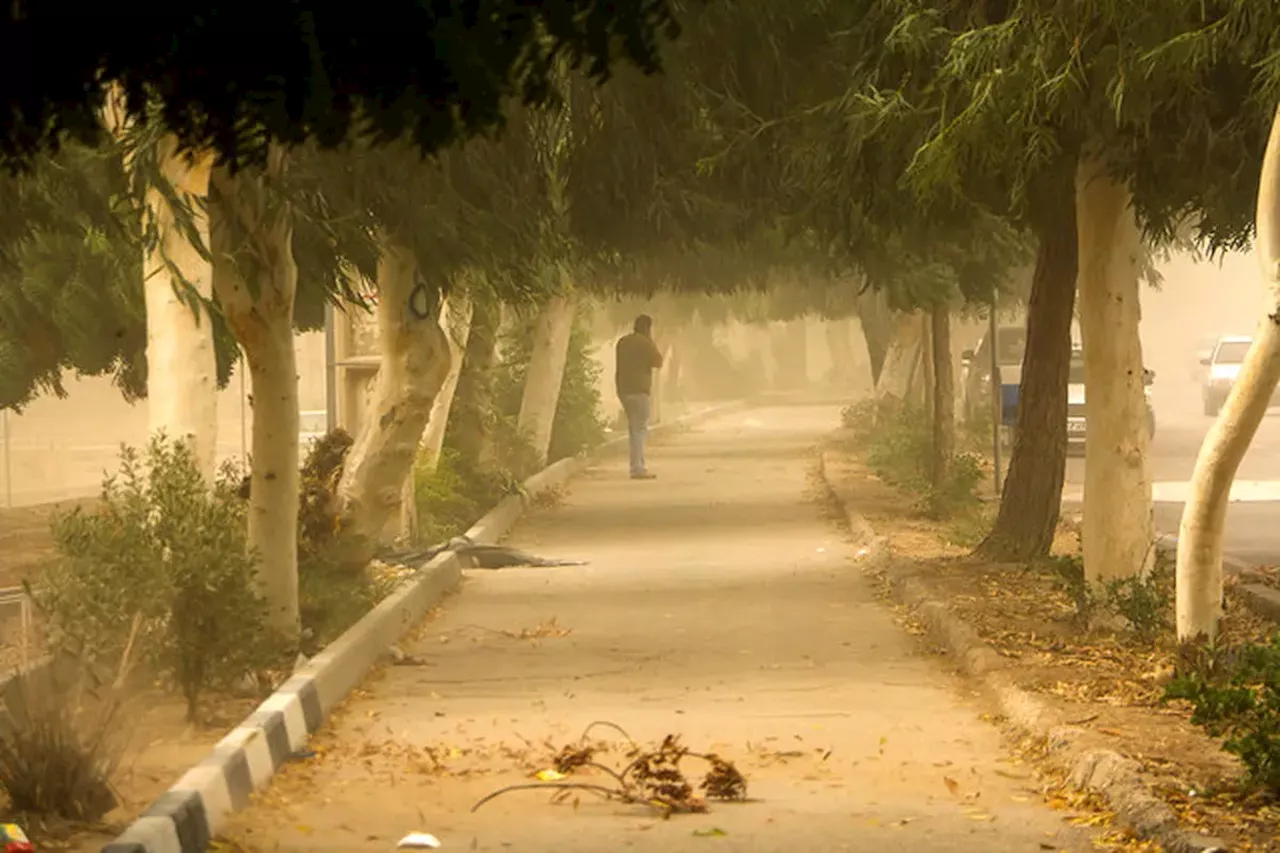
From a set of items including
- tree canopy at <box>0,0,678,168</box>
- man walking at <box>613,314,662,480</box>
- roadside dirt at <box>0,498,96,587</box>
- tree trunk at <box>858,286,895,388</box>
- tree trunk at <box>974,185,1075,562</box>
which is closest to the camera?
tree canopy at <box>0,0,678,168</box>

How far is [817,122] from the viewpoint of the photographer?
1603cm

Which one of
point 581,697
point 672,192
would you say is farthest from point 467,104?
point 672,192

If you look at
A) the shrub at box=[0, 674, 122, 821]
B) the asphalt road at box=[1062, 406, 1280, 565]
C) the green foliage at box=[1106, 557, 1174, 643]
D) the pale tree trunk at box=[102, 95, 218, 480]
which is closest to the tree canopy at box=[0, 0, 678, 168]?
the shrub at box=[0, 674, 122, 821]

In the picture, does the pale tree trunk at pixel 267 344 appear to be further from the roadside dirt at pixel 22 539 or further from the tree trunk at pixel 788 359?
the tree trunk at pixel 788 359

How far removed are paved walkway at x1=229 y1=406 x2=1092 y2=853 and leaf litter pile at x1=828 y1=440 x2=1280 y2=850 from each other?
1.33 feet

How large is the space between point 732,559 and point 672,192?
3.24m

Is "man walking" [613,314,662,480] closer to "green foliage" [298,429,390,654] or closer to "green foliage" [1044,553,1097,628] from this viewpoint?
"green foliage" [298,429,390,654]

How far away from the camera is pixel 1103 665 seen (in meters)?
11.4

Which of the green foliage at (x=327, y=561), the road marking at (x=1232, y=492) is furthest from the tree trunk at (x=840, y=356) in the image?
the green foliage at (x=327, y=561)

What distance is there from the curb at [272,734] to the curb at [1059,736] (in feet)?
10.7

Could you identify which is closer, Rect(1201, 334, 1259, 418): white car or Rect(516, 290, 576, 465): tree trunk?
Rect(516, 290, 576, 465): tree trunk

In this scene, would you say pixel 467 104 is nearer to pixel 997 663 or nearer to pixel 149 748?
pixel 149 748

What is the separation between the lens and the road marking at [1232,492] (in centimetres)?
2602

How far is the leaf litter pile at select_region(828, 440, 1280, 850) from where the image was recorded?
7832mm
